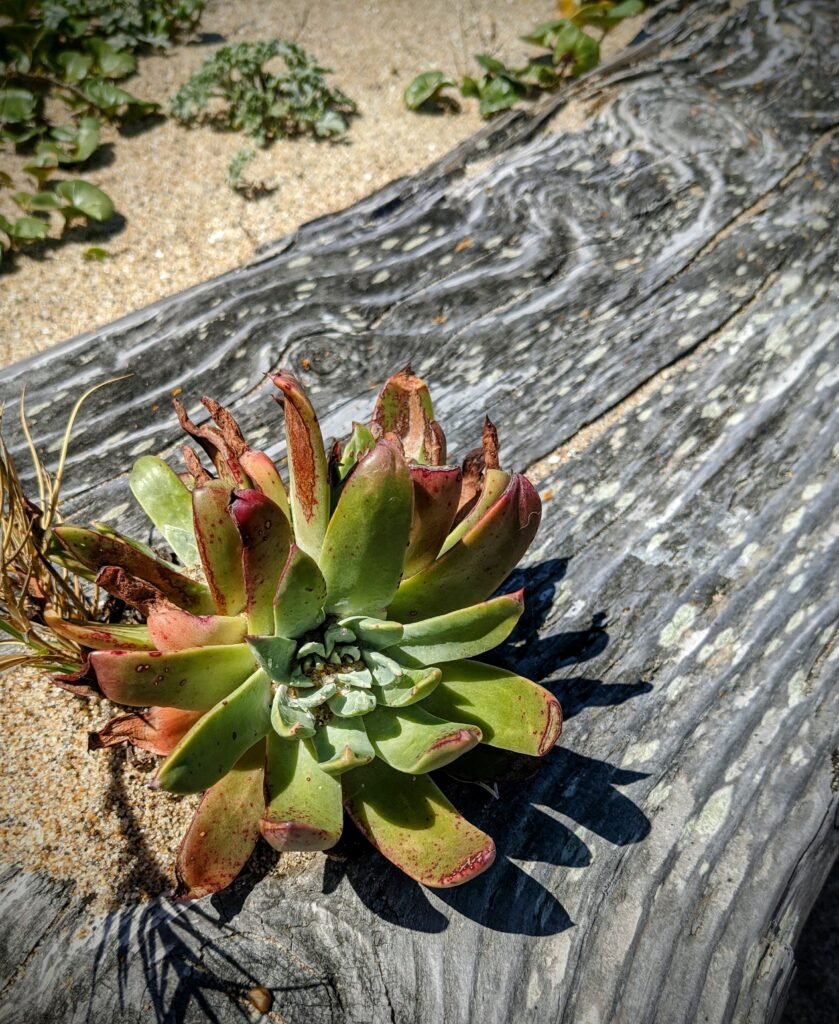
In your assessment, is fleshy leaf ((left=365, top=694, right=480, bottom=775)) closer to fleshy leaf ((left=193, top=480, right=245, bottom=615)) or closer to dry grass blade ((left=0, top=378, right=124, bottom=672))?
fleshy leaf ((left=193, top=480, right=245, bottom=615))

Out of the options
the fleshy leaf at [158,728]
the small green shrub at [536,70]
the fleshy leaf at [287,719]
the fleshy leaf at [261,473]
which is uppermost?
the small green shrub at [536,70]

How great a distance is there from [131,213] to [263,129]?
0.75 meters

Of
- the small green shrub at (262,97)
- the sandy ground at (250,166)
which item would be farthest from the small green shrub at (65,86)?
the small green shrub at (262,97)

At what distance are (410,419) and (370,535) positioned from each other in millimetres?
353

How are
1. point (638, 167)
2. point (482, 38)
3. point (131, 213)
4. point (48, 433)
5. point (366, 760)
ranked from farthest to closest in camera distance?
1. point (482, 38)
2. point (131, 213)
3. point (638, 167)
4. point (48, 433)
5. point (366, 760)

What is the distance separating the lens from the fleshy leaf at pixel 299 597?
1.06 m

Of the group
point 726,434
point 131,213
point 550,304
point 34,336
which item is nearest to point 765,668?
point 726,434

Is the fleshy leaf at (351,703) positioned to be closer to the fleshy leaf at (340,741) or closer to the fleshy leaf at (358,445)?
the fleshy leaf at (340,741)

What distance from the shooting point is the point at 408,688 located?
117 cm

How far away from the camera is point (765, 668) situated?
153 cm

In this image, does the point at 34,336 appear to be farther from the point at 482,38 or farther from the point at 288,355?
the point at 482,38

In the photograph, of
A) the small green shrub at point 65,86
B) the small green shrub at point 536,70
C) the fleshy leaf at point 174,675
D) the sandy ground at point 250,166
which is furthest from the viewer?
the small green shrub at point 536,70

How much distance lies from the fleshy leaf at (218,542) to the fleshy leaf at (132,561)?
66 millimetres

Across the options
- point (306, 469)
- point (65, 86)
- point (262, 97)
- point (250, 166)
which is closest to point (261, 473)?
point (306, 469)
